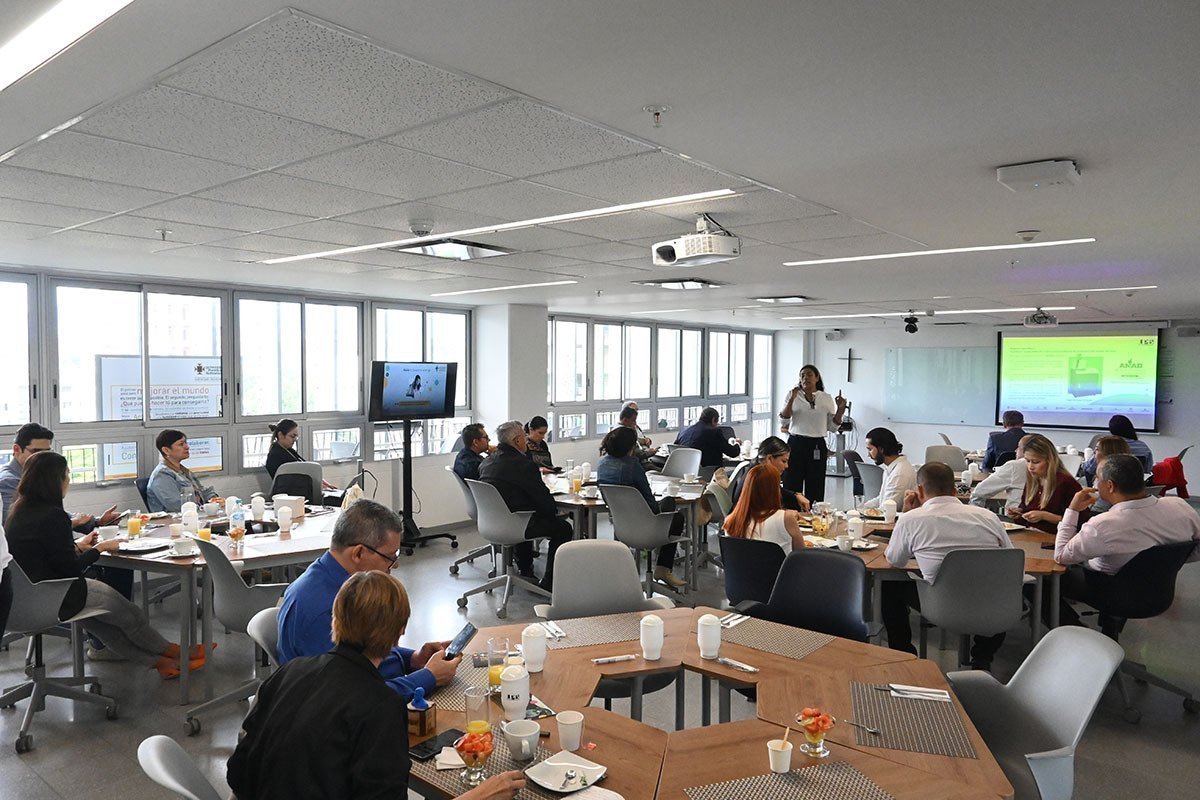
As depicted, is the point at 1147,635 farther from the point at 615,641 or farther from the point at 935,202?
the point at 615,641

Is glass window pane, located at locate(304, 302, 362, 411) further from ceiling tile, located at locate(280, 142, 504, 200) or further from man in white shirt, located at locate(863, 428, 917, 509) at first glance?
man in white shirt, located at locate(863, 428, 917, 509)

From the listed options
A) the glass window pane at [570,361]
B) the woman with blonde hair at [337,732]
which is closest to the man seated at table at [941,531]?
the woman with blonde hair at [337,732]

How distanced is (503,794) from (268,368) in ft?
21.7

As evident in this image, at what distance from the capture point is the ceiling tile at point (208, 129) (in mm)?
2289

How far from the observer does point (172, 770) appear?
5.79 feet

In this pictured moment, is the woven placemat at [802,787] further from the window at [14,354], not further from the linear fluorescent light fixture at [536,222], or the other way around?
the window at [14,354]

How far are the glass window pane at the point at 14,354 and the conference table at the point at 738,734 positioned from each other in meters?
5.19

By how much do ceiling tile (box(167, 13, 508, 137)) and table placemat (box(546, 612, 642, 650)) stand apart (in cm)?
190

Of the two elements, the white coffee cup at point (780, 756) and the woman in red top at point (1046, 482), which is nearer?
the white coffee cup at point (780, 756)

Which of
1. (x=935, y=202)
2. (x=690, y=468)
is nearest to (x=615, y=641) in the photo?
(x=935, y=202)

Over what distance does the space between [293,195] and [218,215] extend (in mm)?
714

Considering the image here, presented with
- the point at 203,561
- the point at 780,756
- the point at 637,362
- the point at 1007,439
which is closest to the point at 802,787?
the point at 780,756

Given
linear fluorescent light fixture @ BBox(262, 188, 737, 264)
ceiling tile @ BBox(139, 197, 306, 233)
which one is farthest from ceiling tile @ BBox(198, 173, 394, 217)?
linear fluorescent light fixture @ BBox(262, 188, 737, 264)

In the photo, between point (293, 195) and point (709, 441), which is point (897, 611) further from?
point (709, 441)
